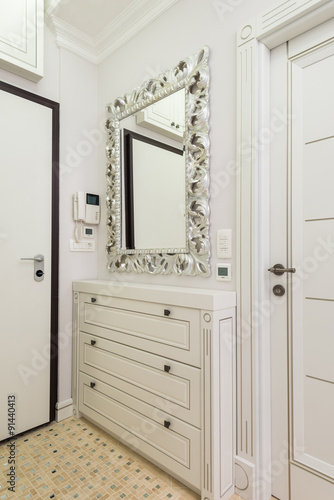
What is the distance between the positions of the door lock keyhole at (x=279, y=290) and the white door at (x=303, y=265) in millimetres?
19

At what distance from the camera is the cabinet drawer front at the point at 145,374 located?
146 centimetres

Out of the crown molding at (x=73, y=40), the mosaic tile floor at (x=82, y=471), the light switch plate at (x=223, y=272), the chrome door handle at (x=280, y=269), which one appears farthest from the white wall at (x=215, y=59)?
the mosaic tile floor at (x=82, y=471)

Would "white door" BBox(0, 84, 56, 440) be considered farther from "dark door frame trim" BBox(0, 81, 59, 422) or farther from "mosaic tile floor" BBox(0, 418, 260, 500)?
"mosaic tile floor" BBox(0, 418, 260, 500)

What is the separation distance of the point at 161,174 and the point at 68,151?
83 centimetres

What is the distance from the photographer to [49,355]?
6.99ft

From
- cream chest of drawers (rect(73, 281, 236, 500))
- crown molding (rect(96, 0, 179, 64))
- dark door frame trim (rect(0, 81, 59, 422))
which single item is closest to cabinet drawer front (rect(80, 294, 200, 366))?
cream chest of drawers (rect(73, 281, 236, 500))

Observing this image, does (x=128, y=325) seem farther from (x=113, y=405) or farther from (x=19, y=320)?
(x=19, y=320)

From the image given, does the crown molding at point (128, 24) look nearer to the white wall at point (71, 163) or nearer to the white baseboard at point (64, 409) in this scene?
the white wall at point (71, 163)

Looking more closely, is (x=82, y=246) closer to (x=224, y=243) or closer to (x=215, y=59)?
(x=224, y=243)

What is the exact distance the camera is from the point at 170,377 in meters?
1.55

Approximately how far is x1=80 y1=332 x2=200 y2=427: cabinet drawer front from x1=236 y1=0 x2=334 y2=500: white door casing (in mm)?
257

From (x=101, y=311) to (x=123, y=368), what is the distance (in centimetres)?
40

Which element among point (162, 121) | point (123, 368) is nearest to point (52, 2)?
point (162, 121)

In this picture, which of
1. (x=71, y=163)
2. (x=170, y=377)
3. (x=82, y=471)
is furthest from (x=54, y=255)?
(x=82, y=471)
